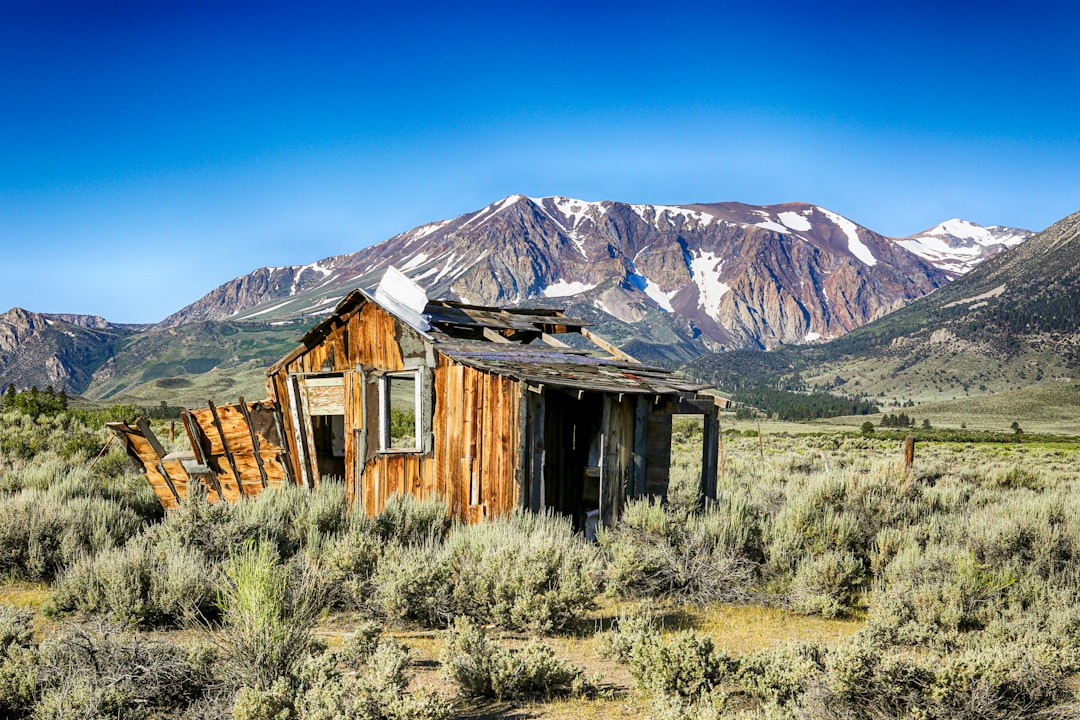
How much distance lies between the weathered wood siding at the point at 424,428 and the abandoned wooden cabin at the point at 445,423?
0.02 m

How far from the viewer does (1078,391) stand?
69125 millimetres

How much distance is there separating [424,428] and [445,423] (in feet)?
1.06

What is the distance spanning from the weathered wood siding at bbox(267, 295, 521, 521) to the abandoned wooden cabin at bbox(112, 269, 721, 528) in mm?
19

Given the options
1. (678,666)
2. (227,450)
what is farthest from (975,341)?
(678,666)

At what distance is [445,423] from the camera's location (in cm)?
951

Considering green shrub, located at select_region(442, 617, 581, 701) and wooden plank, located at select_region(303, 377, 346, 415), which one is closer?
green shrub, located at select_region(442, 617, 581, 701)

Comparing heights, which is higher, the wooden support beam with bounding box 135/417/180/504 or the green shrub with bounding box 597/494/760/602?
the wooden support beam with bounding box 135/417/180/504

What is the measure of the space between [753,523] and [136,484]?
31.2 feet

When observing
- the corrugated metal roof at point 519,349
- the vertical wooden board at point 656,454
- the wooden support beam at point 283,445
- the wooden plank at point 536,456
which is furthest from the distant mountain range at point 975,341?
the wooden support beam at point 283,445

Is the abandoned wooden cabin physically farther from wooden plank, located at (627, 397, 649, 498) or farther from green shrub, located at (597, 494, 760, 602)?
green shrub, located at (597, 494, 760, 602)

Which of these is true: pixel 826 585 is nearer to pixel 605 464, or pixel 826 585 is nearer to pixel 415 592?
pixel 605 464

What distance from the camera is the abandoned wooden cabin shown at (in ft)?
29.5

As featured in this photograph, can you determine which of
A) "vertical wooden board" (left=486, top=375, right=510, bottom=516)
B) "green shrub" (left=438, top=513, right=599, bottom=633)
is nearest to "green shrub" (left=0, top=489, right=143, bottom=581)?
"green shrub" (left=438, top=513, right=599, bottom=633)

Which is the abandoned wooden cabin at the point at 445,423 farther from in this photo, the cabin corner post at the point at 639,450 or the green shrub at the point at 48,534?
the green shrub at the point at 48,534
